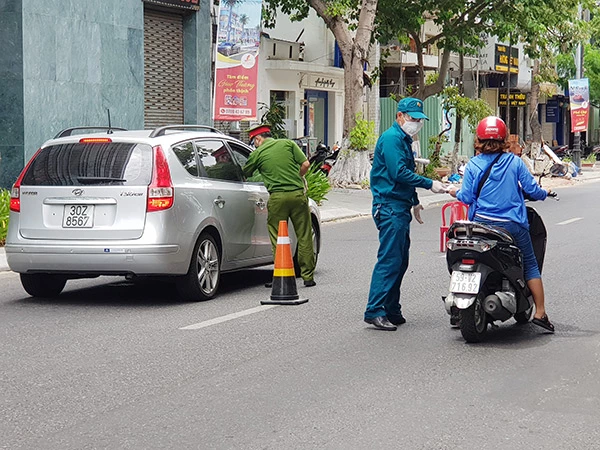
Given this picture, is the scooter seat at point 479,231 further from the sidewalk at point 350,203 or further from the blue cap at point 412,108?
the sidewalk at point 350,203

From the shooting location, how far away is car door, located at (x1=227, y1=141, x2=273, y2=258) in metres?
12.1

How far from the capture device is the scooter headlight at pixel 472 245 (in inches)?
335

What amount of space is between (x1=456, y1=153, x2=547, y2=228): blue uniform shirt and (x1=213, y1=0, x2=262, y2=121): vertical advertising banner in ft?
48.1

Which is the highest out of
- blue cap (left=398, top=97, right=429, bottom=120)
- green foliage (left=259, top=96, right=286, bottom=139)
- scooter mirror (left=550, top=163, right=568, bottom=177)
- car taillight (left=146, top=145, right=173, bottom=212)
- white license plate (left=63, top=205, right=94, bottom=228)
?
green foliage (left=259, top=96, right=286, bottom=139)

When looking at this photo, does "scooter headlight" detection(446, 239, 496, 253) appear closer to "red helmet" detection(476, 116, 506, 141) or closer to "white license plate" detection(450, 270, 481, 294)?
"white license plate" detection(450, 270, 481, 294)

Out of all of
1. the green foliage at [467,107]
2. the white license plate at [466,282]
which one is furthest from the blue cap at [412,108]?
the green foliage at [467,107]

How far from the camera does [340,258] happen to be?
1515 cm

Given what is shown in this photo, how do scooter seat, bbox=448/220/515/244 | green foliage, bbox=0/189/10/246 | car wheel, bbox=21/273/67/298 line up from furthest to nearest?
green foliage, bbox=0/189/10/246, car wheel, bbox=21/273/67/298, scooter seat, bbox=448/220/515/244

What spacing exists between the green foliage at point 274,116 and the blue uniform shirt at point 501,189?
22621mm

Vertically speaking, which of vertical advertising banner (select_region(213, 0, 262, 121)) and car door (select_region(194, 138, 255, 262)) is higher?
vertical advertising banner (select_region(213, 0, 262, 121))

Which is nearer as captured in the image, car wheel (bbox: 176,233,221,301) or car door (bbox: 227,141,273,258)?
car wheel (bbox: 176,233,221,301)

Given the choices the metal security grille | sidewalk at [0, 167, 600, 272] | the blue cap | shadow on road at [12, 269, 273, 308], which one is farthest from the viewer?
the metal security grille

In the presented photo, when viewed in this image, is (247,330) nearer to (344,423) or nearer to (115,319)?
(115,319)

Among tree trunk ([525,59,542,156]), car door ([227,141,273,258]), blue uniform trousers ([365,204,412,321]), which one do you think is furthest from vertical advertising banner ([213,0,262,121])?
tree trunk ([525,59,542,156])
